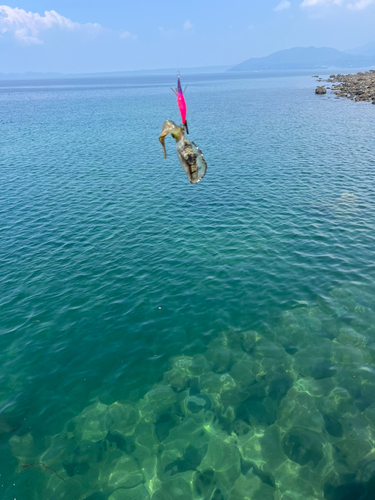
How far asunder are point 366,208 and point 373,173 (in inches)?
611

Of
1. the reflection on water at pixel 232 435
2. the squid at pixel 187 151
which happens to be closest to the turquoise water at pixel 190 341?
the reflection on water at pixel 232 435

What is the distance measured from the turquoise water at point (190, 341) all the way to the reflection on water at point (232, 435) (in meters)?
0.07

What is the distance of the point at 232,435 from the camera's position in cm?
1692

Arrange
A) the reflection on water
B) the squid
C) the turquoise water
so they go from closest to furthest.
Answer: the squid
the reflection on water
the turquoise water

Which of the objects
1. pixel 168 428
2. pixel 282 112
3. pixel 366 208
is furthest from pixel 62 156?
pixel 282 112

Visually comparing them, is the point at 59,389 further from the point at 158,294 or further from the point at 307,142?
the point at 307,142

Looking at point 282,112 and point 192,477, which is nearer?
point 192,477

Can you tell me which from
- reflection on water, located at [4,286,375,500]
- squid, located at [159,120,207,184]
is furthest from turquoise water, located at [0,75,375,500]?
squid, located at [159,120,207,184]

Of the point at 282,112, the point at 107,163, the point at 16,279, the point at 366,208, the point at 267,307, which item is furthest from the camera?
the point at 282,112

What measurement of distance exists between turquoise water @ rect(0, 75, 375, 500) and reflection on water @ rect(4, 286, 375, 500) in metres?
0.07

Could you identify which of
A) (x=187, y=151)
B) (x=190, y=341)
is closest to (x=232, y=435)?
(x=190, y=341)

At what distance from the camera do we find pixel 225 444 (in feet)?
54.2

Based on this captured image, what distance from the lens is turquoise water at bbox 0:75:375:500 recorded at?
15.6 m

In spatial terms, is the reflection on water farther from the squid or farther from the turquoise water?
the squid
